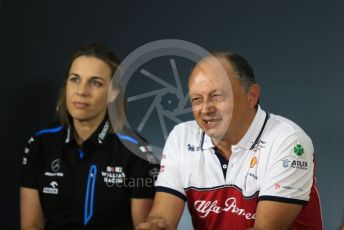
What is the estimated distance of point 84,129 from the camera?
5.76 ft

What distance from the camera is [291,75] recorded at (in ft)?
6.01

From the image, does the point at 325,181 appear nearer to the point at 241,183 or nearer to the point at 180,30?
the point at 241,183

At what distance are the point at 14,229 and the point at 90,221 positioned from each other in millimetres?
641

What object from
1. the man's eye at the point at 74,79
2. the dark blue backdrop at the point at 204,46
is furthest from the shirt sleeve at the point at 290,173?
the man's eye at the point at 74,79

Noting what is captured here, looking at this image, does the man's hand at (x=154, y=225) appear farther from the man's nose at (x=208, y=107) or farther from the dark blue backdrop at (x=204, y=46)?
the dark blue backdrop at (x=204, y=46)

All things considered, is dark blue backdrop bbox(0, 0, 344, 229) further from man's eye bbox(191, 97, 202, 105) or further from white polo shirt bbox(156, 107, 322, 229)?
man's eye bbox(191, 97, 202, 105)

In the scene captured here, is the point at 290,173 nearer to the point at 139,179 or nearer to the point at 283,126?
the point at 283,126

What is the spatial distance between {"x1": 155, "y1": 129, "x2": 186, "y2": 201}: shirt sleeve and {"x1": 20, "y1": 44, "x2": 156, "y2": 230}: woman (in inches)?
5.6

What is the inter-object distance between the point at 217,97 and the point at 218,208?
0.33m

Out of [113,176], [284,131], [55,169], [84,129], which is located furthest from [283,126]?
[55,169]

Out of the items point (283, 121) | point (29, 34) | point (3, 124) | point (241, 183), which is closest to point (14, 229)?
point (3, 124)

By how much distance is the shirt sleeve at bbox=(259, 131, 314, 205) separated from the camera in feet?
4.47

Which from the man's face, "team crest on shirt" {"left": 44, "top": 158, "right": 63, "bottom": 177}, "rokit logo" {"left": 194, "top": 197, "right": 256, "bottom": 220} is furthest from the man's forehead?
"team crest on shirt" {"left": 44, "top": 158, "right": 63, "bottom": 177}

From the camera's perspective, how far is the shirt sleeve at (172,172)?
1519 millimetres
